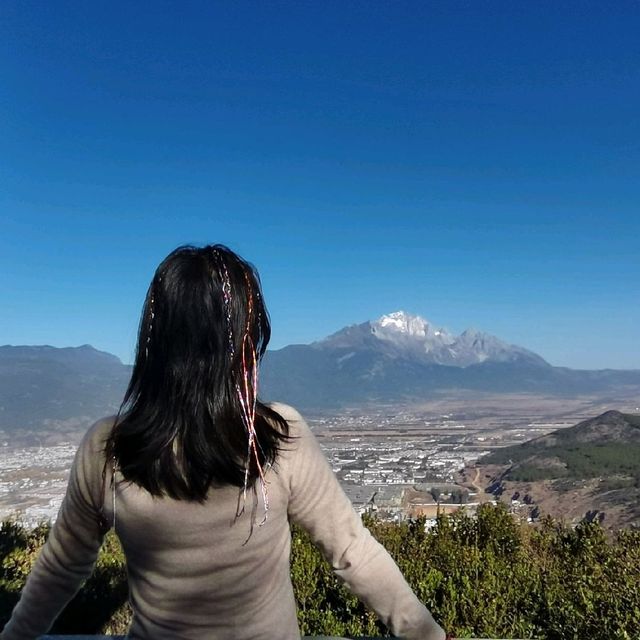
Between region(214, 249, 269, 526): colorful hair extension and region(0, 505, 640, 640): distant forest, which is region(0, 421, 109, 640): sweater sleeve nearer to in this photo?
region(214, 249, 269, 526): colorful hair extension

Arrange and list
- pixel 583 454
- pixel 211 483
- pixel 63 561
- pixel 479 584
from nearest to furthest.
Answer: pixel 211 483
pixel 63 561
pixel 479 584
pixel 583 454

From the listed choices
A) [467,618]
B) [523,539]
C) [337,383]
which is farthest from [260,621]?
[337,383]

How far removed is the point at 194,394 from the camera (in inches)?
47.5

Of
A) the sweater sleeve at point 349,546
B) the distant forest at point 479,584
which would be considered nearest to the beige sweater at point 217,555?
the sweater sleeve at point 349,546

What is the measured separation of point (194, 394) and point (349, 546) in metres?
0.45

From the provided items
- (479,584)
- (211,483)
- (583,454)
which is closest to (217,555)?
(211,483)

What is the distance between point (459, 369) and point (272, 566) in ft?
607

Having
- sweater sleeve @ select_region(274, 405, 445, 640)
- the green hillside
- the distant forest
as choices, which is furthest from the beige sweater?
the green hillside

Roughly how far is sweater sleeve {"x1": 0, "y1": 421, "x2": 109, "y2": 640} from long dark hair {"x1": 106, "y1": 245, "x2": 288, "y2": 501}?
0.43 feet

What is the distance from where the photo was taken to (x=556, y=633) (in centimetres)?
308

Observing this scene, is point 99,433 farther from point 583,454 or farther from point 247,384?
point 583,454

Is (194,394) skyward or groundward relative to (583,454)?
skyward

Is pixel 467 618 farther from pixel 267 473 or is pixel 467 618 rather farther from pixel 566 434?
pixel 566 434

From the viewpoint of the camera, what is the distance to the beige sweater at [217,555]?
122cm
